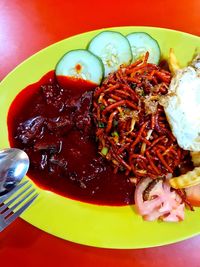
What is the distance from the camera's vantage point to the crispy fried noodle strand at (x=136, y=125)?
9.51ft

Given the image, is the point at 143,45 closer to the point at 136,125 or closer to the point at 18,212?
the point at 136,125

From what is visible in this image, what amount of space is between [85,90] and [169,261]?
142cm

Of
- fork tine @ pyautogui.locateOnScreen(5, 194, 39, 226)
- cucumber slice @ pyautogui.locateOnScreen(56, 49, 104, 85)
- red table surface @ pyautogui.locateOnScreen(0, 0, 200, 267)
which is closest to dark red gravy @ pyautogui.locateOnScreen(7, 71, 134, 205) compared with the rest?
cucumber slice @ pyautogui.locateOnScreen(56, 49, 104, 85)

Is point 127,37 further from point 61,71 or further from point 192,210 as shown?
point 192,210

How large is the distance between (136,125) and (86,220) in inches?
29.9

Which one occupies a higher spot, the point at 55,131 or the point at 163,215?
the point at 55,131

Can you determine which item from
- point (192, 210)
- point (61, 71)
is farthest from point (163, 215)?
point (61, 71)

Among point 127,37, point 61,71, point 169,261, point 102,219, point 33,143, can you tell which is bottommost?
point 169,261

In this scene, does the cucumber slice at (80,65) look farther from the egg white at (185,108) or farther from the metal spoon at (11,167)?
the metal spoon at (11,167)

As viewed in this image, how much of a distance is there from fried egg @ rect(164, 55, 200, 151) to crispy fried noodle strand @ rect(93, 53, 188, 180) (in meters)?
0.10

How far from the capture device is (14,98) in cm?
305

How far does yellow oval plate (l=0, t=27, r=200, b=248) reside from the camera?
2709 mm

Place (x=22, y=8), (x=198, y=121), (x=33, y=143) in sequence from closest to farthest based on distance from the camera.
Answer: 1. (x=198, y=121)
2. (x=33, y=143)
3. (x=22, y=8)

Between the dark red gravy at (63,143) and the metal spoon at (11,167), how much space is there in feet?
0.63
